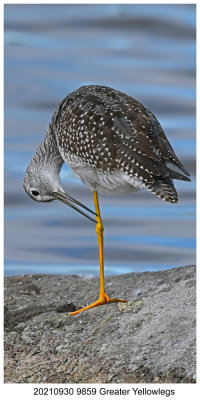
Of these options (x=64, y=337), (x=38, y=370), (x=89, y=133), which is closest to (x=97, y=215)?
(x=89, y=133)

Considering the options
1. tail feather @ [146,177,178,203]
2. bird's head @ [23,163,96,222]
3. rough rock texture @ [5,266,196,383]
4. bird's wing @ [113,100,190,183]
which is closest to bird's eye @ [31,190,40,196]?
bird's head @ [23,163,96,222]

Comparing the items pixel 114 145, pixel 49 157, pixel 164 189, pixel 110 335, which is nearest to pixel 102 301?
pixel 110 335

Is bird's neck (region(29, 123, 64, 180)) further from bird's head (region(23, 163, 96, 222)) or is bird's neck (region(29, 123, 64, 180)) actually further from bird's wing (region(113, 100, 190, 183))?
bird's wing (region(113, 100, 190, 183))

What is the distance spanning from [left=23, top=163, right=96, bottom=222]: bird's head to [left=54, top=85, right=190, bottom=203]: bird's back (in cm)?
59

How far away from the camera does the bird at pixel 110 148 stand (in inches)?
310

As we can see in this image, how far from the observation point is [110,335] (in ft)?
24.9

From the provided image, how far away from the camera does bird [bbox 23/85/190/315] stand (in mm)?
7883

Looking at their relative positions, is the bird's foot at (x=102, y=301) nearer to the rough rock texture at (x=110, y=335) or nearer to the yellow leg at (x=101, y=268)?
the yellow leg at (x=101, y=268)

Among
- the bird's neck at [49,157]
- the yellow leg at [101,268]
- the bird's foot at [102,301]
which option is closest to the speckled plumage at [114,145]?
the yellow leg at [101,268]

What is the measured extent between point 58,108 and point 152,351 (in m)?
3.45

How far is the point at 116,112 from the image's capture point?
8281 millimetres

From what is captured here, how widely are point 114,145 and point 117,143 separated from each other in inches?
1.5

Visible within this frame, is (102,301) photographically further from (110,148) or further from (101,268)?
(110,148)
